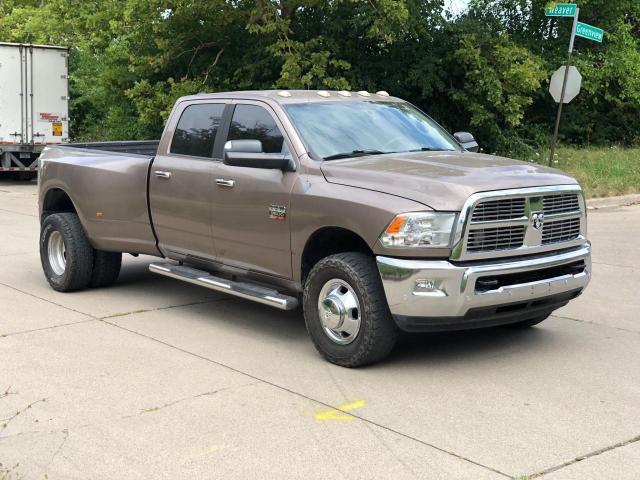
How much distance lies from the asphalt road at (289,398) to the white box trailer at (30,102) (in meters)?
14.8

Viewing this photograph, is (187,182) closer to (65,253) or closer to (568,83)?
(65,253)

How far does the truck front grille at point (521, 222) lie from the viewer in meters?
5.61

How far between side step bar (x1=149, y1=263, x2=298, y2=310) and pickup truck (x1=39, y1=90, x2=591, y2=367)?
2 centimetres

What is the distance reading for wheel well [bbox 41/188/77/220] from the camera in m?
8.86

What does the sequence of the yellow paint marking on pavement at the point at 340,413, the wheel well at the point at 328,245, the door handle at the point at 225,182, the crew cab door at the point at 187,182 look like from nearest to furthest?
the yellow paint marking on pavement at the point at 340,413, the wheel well at the point at 328,245, the door handle at the point at 225,182, the crew cab door at the point at 187,182

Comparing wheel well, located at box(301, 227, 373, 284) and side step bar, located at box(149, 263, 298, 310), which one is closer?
wheel well, located at box(301, 227, 373, 284)

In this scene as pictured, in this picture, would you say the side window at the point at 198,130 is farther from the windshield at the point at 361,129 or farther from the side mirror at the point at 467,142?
the side mirror at the point at 467,142

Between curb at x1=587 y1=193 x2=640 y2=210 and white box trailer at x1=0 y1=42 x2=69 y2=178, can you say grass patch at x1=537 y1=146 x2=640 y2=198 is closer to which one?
curb at x1=587 y1=193 x2=640 y2=210

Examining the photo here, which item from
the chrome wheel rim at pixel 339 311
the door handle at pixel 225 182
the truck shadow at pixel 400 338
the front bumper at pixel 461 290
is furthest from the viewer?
the door handle at pixel 225 182

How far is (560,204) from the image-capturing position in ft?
20.2

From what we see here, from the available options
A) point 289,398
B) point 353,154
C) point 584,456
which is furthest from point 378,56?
point 584,456

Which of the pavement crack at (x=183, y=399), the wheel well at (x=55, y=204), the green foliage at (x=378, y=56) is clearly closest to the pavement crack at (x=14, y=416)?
the pavement crack at (x=183, y=399)

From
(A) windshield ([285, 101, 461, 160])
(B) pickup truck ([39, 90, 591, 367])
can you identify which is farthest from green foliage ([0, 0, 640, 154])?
(B) pickup truck ([39, 90, 591, 367])

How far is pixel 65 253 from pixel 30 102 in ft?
48.5
